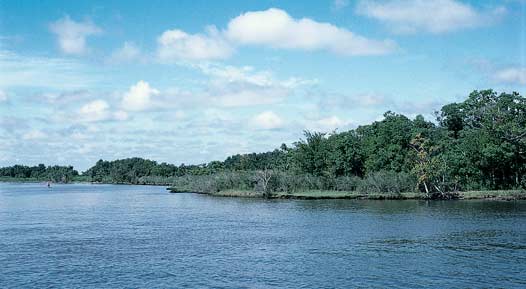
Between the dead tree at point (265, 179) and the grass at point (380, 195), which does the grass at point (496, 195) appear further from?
the dead tree at point (265, 179)

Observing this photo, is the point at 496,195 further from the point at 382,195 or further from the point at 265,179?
the point at 265,179

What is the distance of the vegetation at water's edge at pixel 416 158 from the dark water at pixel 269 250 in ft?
103

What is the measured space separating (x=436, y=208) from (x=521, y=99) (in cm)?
4669

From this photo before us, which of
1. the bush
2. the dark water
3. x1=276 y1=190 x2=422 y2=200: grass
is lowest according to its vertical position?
the dark water

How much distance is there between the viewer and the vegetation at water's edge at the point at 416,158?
106 meters

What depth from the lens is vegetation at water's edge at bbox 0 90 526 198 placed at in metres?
106

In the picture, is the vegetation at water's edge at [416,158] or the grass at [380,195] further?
the vegetation at water's edge at [416,158]

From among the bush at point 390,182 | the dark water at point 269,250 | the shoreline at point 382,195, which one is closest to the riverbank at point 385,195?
the shoreline at point 382,195

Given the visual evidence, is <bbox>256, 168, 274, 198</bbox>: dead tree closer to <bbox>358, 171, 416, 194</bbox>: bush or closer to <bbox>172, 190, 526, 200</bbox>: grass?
<bbox>172, 190, 526, 200</bbox>: grass

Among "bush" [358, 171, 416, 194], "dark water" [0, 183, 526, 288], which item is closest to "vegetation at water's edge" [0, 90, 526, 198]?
"bush" [358, 171, 416, 194]

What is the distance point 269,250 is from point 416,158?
71.9 m

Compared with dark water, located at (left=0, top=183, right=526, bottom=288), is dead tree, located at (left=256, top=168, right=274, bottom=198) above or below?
above

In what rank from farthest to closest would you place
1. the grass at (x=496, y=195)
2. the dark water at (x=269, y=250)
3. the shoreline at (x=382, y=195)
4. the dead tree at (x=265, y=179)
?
1. the dead tree at (x=265, y=179)
2. the shoreline at (x=382, y=195)
3. the grass at (x=496, y=195)
4. the dark water at (x=269, y=250)

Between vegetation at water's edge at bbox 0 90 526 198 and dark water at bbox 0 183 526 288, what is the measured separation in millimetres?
31361
